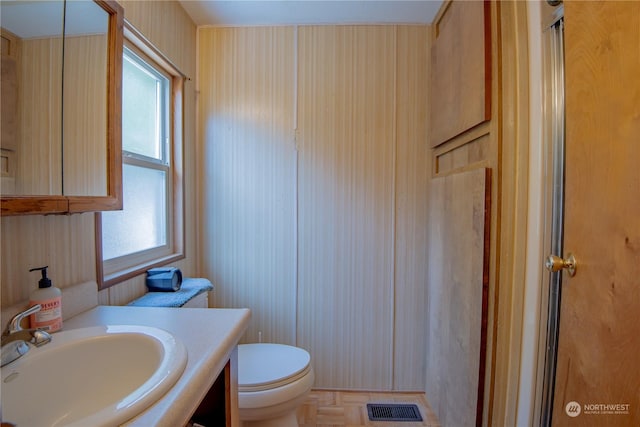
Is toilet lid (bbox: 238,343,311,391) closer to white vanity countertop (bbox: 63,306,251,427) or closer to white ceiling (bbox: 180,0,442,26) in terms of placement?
white vanity countertop (bbox: 63,306,251,427)

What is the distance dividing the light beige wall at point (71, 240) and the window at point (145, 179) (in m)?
0.06

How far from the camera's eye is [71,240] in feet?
3.33

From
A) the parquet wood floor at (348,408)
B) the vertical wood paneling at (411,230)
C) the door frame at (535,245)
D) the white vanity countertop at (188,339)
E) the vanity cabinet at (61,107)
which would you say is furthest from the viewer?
the vertical wood paneling at (411,230)

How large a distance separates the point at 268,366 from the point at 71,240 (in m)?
0.94

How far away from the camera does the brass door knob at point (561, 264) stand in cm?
89

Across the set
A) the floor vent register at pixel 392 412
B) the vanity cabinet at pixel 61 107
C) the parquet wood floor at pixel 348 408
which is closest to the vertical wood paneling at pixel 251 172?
the parquet wood floor at pixel 348 408

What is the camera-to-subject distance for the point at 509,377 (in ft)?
3.67

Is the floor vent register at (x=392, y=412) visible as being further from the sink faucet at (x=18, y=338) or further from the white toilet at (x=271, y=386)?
the sink faucet at (x=18, y=338)

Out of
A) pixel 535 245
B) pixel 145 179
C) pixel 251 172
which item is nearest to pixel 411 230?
pixel 535 245

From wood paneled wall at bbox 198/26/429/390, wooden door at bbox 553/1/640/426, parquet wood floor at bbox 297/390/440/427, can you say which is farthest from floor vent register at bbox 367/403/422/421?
wooden door at bbox 553/1/640/426

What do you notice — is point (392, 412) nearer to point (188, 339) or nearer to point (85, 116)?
point (188, 339)

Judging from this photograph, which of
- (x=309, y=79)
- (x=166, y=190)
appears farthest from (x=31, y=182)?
(x=309, y=79)

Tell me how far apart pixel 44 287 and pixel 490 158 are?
1.56 meters

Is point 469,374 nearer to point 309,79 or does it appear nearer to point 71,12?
point 309,79
